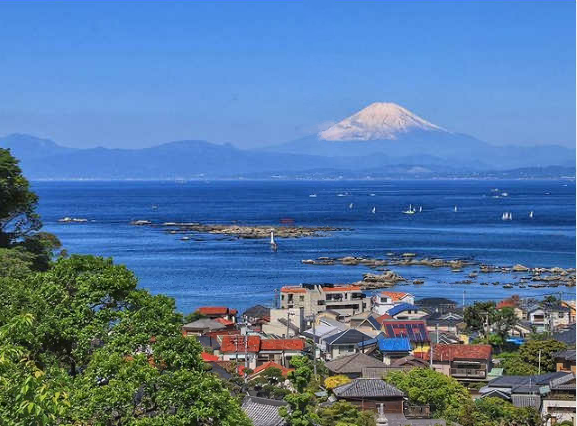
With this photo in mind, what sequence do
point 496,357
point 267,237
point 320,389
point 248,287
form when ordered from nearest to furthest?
point 320,389
point 496,357
point 248,287
point 267,237

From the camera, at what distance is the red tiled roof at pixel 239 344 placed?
68.9 feet

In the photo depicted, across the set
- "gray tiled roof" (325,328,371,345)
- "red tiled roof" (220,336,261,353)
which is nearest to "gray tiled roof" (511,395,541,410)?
"gray tiled roof" (325,328,371,345)

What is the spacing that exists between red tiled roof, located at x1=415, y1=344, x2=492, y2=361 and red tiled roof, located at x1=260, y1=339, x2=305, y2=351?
→ 10.7 ft

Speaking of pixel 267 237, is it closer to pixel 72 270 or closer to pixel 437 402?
pixel 437 402

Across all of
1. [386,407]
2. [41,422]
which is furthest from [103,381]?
[386,407]

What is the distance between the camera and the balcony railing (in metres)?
18.7

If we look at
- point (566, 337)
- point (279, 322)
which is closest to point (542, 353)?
point (566, 337)

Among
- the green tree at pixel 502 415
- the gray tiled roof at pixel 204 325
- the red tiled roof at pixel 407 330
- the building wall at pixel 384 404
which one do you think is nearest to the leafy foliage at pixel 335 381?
the building wall at pixel 384 404

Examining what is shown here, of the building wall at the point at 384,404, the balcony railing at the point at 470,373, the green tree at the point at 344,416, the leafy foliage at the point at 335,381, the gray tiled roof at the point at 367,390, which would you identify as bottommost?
the balcony railing at the point at 470,373

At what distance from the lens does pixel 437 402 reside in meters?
15.0

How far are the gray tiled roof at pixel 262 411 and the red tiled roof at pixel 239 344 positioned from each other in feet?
29.2

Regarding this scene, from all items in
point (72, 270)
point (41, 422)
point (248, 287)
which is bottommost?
point (248, 287)

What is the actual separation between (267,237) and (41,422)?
5673 cm

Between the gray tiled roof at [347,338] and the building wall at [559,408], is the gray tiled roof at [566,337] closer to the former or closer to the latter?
the gray tiled roof at [347,338]
